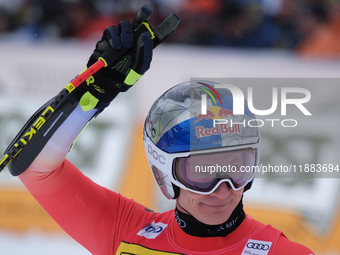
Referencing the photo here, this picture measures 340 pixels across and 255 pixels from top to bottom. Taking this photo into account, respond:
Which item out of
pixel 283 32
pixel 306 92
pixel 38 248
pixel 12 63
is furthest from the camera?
pixel 283 32

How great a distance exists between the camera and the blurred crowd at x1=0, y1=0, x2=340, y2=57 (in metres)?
6.38

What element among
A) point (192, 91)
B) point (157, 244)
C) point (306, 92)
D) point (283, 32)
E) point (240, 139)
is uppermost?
point (283, 32)

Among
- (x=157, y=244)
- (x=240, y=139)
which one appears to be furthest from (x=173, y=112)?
(x=157, y=244)

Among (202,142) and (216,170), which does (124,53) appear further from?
(216,170)

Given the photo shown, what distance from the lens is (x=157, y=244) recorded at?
263cm

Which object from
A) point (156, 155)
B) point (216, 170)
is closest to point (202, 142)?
point (216, 170)

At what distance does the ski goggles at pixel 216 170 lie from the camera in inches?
96.7

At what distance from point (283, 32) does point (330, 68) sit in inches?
42.2

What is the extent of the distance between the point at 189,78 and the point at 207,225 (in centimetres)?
316

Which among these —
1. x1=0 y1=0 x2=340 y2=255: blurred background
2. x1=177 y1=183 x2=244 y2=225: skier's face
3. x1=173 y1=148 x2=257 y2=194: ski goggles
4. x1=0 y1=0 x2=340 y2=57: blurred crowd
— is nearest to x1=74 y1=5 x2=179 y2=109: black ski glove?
x1=173 y1=148 x2=257 y2=194: ski goggles

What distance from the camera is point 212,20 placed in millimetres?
6793

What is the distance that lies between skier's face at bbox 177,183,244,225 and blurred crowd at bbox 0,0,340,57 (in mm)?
3560

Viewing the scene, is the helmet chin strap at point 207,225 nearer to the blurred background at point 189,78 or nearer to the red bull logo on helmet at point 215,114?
the red bull logo on helmet at point 215,114

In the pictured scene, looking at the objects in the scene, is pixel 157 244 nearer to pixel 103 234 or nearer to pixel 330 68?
pixel 103 234
